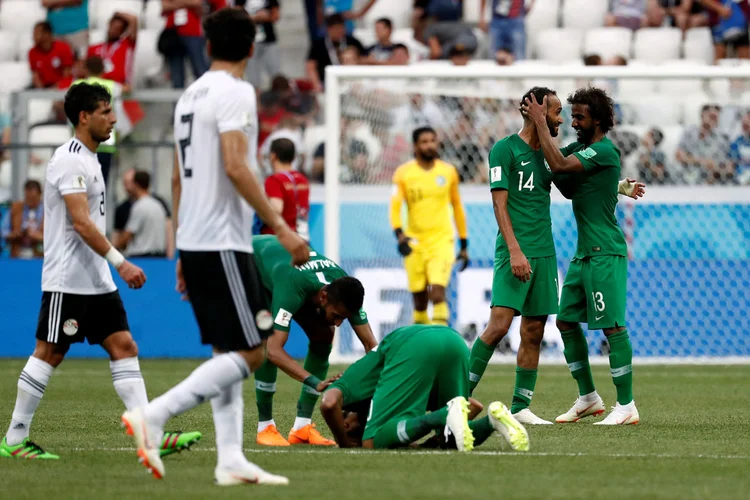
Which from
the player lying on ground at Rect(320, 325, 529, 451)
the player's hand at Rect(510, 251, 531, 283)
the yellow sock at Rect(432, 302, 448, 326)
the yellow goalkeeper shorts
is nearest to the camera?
the player lying on ground at Rect(320, 325, 529, 451)

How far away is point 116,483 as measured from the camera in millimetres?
5898

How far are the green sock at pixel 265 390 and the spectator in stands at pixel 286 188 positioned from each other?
2.39 meters

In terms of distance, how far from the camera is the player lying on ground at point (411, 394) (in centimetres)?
677

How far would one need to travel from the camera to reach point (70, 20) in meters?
20.3

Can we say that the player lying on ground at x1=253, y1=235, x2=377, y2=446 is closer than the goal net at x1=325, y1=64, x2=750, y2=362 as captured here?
Yes

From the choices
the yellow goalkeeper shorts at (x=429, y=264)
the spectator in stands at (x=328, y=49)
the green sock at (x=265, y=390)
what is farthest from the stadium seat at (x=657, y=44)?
the green sock at (x=265, y=390)

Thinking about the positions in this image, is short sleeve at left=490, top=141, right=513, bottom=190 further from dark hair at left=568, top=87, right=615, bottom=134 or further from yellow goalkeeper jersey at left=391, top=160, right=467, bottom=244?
yellow goalkeeper jersey at left=391, top=160, right=467, bottom=244

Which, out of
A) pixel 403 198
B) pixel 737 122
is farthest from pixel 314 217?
pixel 737 122

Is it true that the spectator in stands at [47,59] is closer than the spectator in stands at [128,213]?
No

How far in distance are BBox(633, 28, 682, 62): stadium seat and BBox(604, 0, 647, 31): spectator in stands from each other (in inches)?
7.3

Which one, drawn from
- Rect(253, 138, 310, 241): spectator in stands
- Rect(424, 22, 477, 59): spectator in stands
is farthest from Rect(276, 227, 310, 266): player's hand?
Rect(424, 22, 477, 59): spectator in stands

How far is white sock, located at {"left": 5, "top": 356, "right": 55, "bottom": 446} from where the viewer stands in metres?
7.00

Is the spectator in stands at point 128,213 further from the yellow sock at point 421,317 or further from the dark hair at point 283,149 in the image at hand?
the dark hair at point 283,149

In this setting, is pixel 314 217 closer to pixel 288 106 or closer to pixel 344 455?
pixel 288 106
